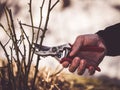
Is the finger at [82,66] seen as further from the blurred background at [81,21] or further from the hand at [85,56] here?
the blurred background at [81,21]

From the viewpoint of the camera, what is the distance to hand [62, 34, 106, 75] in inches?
72.0

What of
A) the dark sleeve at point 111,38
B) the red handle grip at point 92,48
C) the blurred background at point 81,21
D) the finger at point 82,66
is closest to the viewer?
the finger at point 82,66

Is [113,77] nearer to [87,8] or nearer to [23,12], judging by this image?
[87,8]

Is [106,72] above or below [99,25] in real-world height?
below

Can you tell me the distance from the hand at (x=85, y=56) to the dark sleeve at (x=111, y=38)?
0.05m

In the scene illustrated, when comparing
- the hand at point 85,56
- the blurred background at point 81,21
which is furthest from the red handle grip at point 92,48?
the blurred background at point 81,21

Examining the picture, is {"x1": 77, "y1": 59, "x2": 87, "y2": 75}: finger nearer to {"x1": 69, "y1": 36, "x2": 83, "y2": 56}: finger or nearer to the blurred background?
{"x1": 69, "y1": 36, "x2": 83, "y2": 56}: finger

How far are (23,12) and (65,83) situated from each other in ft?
4.06

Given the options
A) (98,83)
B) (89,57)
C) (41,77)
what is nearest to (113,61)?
(98,83)

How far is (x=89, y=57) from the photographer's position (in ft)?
6.40

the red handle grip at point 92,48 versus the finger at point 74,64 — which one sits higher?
the red handle grip at point 92,48

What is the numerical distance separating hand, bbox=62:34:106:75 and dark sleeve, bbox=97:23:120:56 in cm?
5

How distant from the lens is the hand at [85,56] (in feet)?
6.00

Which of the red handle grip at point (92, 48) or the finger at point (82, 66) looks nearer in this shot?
the finger at point (82, 66)
